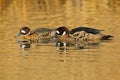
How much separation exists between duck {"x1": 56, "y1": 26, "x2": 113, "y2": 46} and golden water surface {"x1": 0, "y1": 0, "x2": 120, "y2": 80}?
1.08 feet

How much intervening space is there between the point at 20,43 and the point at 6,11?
5.18 m

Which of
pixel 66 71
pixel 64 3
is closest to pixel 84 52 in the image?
pixel 66 71

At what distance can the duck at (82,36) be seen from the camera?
1326cm

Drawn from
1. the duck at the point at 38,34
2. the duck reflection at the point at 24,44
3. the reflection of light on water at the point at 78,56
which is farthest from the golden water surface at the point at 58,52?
the duck at the point at 38,34

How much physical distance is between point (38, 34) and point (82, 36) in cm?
95

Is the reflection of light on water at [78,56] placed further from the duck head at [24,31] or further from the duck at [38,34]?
the duck head at [24,31]

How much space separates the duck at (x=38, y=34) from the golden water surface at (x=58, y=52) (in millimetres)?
221

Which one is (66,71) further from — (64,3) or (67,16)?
(64,3)

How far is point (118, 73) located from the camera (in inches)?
384

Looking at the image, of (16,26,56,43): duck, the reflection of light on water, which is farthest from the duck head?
the reflection of light on water

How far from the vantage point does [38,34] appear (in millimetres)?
13883

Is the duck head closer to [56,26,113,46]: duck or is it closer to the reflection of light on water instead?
[56,26,113,46]: duck

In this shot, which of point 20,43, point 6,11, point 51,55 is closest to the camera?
point 51,55

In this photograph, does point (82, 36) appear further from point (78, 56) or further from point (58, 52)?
point (78, 56)
